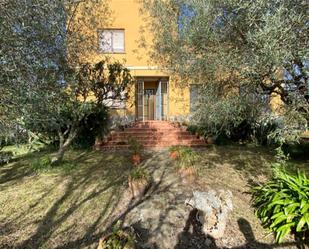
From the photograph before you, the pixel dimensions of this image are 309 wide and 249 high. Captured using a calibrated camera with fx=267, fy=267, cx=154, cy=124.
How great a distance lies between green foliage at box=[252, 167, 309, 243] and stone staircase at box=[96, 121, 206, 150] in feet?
24.0

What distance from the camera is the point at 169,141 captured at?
43.2ft

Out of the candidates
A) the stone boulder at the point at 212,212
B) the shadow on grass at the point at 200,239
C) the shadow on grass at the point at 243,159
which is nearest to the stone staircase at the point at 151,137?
the shadow on grass at the point at 243,159

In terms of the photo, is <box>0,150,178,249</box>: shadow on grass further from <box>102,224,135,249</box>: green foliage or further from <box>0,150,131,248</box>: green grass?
<box>102,224,135,249</box>: green foliage

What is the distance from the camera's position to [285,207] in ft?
16.0

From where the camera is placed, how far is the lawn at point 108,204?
5.34 meters

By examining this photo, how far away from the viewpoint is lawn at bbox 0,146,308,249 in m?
5.34

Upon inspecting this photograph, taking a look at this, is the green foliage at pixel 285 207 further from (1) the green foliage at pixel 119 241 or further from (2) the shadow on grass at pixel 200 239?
(1) the green foliage at pixel 119 241

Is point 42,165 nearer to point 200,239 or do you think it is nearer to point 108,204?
point 108,204

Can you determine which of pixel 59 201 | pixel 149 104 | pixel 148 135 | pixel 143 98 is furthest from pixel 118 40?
pixel 59 201

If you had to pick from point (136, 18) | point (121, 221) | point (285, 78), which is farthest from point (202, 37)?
point (136, 18)

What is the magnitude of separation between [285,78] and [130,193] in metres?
4.79

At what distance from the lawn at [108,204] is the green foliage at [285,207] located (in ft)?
1.84

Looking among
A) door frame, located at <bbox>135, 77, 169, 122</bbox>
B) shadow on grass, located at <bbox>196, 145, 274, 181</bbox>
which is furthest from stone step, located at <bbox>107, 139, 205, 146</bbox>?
door frame, located at <bbox>135, 77, 169, 122</bbox>

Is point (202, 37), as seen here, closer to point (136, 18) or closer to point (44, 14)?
point (44, 14)
